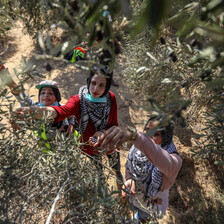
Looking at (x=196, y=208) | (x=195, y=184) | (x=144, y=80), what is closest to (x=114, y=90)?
(x=144, y=80)

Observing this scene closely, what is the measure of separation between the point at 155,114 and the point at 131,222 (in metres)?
0.70

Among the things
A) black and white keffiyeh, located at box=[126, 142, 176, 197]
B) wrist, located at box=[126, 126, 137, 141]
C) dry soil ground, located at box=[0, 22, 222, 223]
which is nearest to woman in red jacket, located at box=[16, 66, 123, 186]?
black and white keffiyeh, located at box=[126, 142, 176, 197]

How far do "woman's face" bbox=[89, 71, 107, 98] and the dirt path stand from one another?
5.23 ft

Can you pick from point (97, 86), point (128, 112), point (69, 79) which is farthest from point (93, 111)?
point (69, 79)

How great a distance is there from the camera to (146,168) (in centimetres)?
192

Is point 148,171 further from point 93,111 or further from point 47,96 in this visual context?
point 47,96

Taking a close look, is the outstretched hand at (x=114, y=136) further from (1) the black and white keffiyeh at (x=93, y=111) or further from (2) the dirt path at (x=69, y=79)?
(2) the dirt path at (x=69, y=79)

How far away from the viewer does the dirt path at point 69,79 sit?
15.5 ft

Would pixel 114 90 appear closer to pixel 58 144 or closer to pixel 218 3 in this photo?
pixel 58 144

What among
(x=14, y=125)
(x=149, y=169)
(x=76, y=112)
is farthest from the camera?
(x=76, y=112)

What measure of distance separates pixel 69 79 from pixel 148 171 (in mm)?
4858

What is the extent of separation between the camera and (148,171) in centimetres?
191

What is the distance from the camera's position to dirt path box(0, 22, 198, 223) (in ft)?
15.5

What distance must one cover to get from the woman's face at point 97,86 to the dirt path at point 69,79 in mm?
1594
